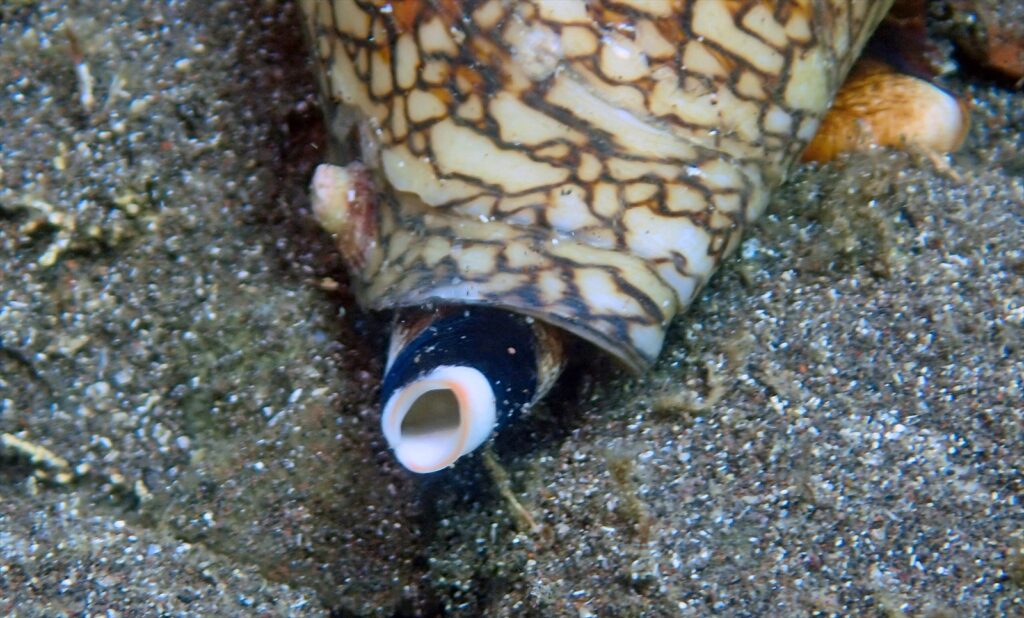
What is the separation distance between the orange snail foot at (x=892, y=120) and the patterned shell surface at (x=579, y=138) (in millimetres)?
441

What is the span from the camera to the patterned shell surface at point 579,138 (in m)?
1.66

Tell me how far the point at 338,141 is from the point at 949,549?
1758mm

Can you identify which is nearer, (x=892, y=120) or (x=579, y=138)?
(x=579, y=138)

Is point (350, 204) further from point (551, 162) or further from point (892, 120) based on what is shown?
point (892, 120)

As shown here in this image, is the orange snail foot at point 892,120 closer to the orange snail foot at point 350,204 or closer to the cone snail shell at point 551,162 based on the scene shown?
the cone snail shell at point 551,162

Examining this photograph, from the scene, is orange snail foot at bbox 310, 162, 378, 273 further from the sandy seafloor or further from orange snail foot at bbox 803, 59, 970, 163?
orange snail foot at bbox 803, 59, 970, 163

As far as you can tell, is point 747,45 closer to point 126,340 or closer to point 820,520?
point 820,520

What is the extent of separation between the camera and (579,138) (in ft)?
5.50

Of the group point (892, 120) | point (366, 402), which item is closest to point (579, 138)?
point (366, 402)

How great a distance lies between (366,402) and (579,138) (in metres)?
0.96

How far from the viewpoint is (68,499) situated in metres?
1.97

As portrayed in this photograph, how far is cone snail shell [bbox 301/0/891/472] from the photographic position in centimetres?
166

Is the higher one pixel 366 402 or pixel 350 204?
pixel 350 204

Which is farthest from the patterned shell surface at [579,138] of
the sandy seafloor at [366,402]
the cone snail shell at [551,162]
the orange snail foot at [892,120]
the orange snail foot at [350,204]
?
the orange snail foot at [892,120]
